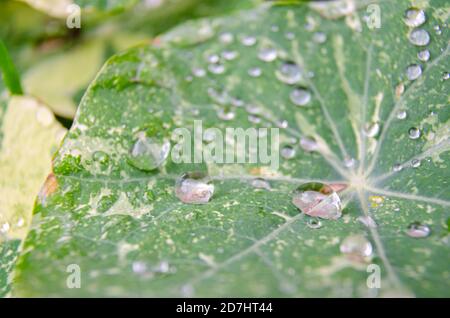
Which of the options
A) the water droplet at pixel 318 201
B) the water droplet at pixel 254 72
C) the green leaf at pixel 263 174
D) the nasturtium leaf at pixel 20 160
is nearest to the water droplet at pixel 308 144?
the green leaf at pixel 263 174

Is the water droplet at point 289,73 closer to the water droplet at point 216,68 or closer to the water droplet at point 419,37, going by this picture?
the water droplet at point 216,68

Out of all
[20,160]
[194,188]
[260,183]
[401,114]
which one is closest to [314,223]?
[260,183]

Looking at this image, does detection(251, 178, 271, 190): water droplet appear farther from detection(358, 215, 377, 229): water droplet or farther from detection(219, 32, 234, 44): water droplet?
detection(219, 32, 234, 44): water droplet

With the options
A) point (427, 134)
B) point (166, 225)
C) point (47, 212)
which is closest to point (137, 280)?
point (166, 225)

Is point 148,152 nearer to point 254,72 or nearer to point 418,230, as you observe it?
point 254,72

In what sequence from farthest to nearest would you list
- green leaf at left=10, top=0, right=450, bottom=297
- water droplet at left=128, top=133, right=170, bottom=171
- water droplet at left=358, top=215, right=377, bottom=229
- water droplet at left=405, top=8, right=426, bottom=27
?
water droplet at left=405, top=8, right=426, bottom=27, water droplet at left=128, top=133, right=170, bottom=171, water droplet at left=358, top=215, right=377, bottom=229, green leaf at left=10, top=0, right=450, bottom=297

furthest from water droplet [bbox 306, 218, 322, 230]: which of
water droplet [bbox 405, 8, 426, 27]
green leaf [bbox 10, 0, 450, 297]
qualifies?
water droplet [bbox 405, 8, 426, 27]

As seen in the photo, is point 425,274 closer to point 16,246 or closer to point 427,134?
point 427,134
